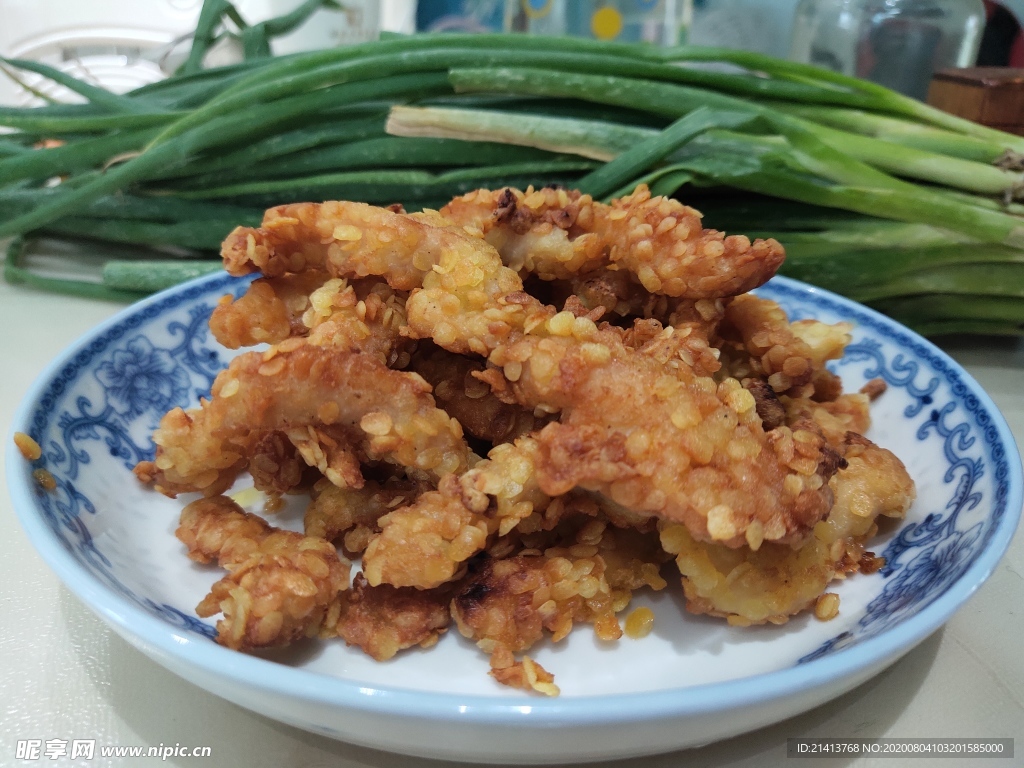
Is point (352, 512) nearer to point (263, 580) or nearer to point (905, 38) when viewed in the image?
point (263, 580)

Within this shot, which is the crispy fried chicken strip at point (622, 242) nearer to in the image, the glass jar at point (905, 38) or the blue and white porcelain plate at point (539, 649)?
the blue and white porcelain plate at point (539, 649)

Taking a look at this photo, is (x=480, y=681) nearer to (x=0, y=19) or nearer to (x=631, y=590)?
(x=631, y=590)

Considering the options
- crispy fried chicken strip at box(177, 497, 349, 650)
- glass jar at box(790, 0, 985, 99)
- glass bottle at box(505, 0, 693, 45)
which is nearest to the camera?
crispy fried chicken strip at box(177, 497, 349, 650)

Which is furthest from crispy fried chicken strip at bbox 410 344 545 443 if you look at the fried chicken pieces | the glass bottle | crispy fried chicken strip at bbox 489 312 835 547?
the glass bottle

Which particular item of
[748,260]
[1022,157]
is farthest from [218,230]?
[1022,157]

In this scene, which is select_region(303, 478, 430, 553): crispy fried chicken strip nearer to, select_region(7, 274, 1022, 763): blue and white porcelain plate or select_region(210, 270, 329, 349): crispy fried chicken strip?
select_region(7, 274, 1022, 763): blue and white porcelain plate

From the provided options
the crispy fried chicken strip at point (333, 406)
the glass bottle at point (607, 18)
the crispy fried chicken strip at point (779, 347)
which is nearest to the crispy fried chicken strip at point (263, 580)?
the crispy fried chicken strip at point (333, 406)

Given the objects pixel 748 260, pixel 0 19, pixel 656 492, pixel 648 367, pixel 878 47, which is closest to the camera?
pixel 656 492
